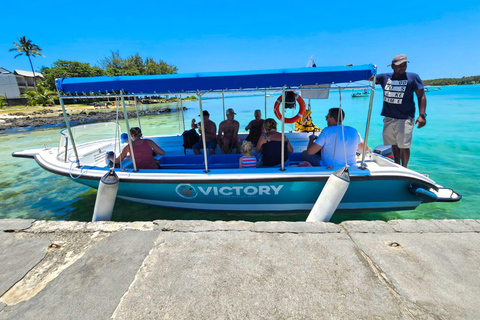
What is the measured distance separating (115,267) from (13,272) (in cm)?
90

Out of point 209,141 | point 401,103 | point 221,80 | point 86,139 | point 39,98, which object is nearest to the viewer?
point 221,80

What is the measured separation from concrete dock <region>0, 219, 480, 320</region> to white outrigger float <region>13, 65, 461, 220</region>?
823 mm

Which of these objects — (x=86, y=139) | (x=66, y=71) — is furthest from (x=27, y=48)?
(x=86, y=139)

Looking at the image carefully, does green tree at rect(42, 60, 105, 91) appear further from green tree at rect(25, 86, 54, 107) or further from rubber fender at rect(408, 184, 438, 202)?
rubber fender at rect(408, 184, 438, 202)

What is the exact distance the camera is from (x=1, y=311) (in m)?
1.74

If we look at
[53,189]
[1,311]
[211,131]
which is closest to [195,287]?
[1,311]

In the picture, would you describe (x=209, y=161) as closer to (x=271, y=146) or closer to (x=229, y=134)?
(x=229, y=134)

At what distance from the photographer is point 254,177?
3.38 meters

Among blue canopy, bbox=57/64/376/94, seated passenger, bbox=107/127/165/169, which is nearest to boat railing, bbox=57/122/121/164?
seated passenger, bbox=107/127/165/169

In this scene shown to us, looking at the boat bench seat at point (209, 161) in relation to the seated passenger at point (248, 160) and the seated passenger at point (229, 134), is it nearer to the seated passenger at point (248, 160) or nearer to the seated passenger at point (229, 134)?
the seated passenger at point (248, 160)

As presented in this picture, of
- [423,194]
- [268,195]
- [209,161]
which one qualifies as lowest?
[268,195]

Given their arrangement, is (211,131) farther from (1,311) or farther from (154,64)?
(154,64)

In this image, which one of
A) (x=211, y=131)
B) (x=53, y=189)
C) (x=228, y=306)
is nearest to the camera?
(x=228, y=306)

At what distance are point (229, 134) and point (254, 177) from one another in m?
2.38
